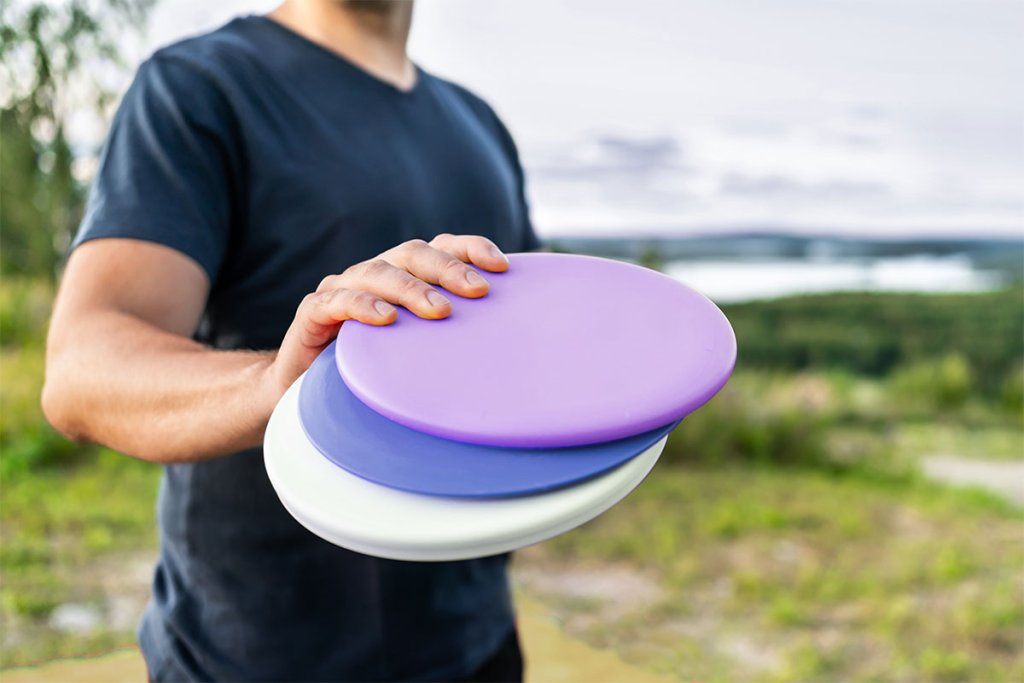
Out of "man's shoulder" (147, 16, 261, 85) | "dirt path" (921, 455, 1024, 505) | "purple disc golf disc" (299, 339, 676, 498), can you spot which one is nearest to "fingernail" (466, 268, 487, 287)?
"purple disc golf disc" (299, 339, 676, 498)

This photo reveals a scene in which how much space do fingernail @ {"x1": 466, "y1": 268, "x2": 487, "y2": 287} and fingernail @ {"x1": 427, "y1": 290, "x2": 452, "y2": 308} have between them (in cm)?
4

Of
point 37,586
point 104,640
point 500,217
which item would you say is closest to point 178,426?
point 500,217

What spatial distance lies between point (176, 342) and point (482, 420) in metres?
0.43

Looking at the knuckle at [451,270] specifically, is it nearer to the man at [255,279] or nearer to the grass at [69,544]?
the man at [255,279]

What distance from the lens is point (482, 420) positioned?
29.4 inches

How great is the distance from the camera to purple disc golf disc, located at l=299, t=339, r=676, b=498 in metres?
0.72

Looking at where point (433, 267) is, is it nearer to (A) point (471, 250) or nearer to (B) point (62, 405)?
(A) point (471, 250)

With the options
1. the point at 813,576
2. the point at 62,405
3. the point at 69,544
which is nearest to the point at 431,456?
the point at 62,405

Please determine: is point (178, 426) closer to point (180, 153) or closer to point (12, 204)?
point (180, 153)

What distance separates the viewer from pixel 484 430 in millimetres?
741

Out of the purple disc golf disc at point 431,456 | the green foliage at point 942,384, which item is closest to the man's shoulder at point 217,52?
the purple disc golf disc at point 431,456

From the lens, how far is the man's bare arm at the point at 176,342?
2.72 ft

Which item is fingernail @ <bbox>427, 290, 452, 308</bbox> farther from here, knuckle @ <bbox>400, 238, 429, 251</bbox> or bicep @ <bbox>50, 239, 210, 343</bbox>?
bicep @ <bbox>50, 239, 210, 343</bbox>

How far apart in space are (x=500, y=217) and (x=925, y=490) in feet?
14.3
